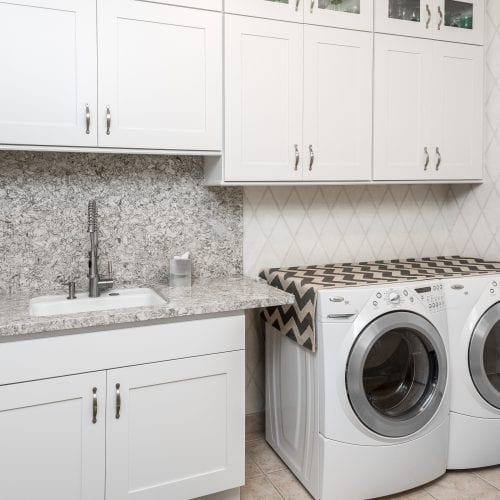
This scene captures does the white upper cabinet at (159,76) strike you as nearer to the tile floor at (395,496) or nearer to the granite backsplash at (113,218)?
the granite backsplash at (113,218)

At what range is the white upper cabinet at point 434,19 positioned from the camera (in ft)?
8.20

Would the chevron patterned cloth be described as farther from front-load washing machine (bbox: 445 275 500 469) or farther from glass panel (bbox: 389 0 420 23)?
glass panel (bbox: 389 0 420 23)

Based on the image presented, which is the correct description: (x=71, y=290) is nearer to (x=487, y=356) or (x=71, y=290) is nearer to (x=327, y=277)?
(x=327, y=277)

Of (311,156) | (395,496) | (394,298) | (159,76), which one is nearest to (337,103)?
(311,156)

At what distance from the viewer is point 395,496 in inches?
88.3

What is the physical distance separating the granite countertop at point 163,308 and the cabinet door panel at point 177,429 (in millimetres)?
198

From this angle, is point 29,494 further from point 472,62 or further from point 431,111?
point 472,62

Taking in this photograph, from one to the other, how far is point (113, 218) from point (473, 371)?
1767 mm

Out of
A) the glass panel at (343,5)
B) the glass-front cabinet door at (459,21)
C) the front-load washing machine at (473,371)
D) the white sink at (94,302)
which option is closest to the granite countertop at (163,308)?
the white sink at (94,302)

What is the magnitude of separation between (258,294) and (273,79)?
0.95 m

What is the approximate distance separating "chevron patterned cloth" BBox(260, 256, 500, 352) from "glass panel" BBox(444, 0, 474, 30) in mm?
1247

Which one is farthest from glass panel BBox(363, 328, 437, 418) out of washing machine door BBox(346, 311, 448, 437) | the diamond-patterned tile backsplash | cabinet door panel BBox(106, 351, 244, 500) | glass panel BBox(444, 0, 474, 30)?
glass panel BBox(444, 0, 474, 30)

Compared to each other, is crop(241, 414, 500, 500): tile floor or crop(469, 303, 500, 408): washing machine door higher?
crop(469, 303, 500, 408): washing machine door

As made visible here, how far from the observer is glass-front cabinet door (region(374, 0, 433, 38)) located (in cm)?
248
